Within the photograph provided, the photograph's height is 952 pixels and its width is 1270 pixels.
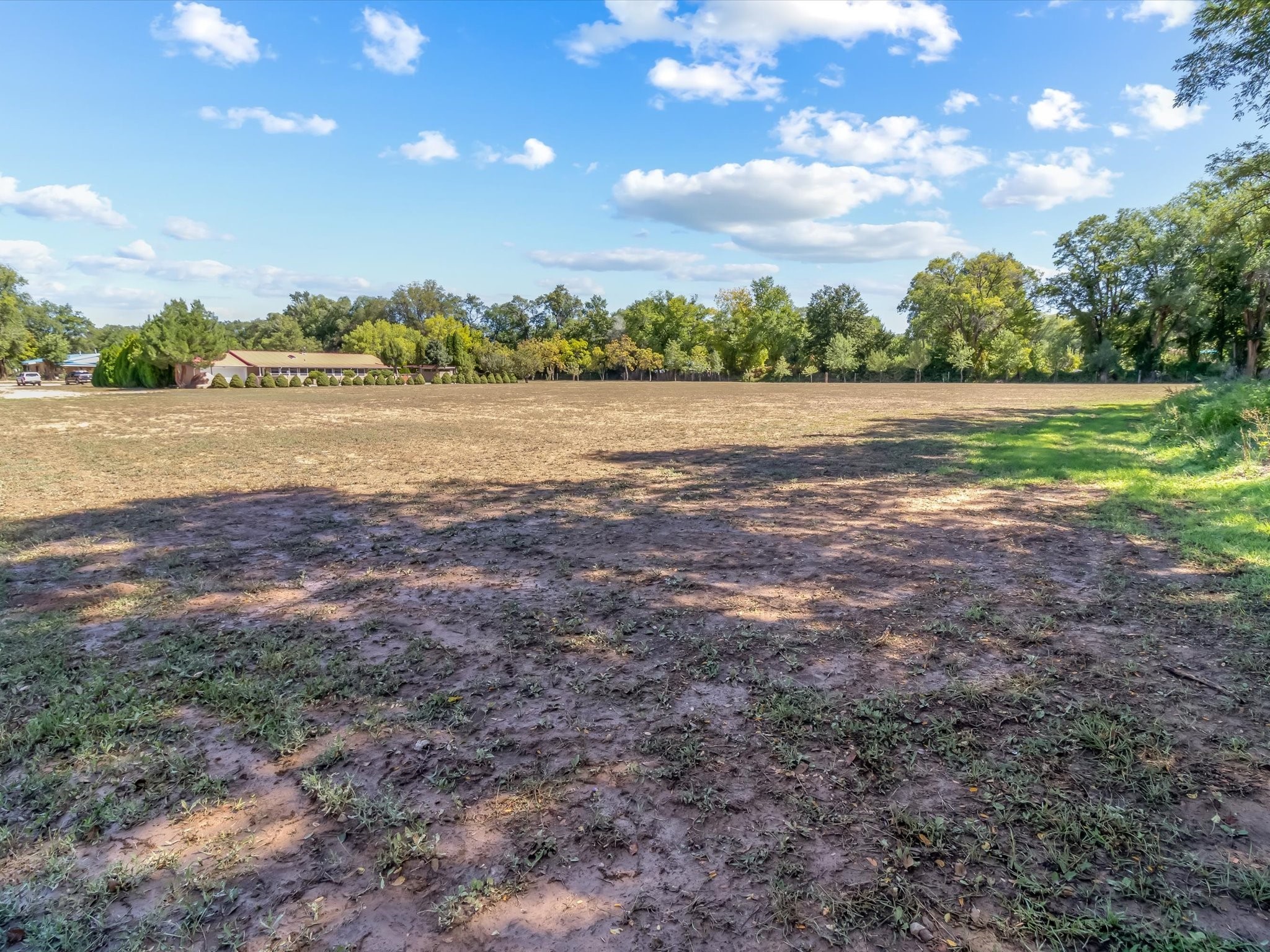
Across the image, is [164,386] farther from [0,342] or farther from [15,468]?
[15,468]

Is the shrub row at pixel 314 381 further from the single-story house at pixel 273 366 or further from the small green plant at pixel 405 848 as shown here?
the small green plant at pixel 405 848

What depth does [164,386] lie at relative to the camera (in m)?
60.7

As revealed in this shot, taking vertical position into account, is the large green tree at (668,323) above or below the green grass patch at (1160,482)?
above

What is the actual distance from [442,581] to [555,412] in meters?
21.7

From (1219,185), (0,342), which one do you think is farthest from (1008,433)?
(0,342)

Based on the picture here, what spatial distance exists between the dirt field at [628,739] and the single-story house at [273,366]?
67.1m

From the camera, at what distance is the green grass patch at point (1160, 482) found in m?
5.81

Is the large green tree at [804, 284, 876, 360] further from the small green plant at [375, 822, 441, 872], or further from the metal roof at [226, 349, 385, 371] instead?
the small green plant at [375, 822, 441, 872]

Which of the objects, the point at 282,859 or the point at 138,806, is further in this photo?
the point at 138,806

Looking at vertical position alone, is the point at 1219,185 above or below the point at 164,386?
above

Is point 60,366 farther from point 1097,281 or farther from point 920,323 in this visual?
point 1097,281

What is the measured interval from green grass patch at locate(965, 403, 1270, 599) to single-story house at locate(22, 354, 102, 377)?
102764 mm

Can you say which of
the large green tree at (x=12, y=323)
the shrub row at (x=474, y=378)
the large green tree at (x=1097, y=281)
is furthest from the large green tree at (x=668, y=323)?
the large green tree at (x=12, y=323)

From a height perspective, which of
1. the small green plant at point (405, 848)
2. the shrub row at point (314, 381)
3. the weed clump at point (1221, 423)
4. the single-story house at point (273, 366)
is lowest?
the small green plant at point (405, 848)
